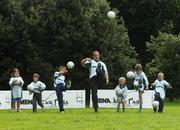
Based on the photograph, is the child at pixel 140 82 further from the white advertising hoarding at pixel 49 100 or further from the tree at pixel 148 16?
the tree at pixel 148 16

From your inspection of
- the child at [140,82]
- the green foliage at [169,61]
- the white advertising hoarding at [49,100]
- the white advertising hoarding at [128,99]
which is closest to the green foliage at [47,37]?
the green foliage at [169,61]

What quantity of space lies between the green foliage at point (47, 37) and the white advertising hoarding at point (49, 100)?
10747 millimetres

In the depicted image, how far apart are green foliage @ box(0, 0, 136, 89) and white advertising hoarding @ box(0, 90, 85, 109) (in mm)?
10747

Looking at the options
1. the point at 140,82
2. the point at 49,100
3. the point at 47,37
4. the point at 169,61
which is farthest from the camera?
the point at 169,61

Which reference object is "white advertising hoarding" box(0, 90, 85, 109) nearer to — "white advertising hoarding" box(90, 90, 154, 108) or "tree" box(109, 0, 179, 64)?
"white advertising hoarding" box(90, 90, 154, 108)

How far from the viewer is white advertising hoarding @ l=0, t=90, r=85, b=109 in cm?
2773

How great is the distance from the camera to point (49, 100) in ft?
92.4

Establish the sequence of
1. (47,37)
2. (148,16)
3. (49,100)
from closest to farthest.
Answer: (49,100) → (47,37) → (148,16)

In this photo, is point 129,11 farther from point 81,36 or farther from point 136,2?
point 81,36

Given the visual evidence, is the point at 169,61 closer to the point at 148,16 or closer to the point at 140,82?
the point at 148,16

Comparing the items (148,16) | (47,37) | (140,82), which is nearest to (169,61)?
(47,37)

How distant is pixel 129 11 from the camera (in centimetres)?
5900

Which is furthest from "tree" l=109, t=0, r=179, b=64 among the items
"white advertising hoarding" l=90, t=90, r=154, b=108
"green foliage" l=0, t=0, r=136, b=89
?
"white advertising hoarding" l=90, t=90, r=154, b=108

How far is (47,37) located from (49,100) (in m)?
13.4
